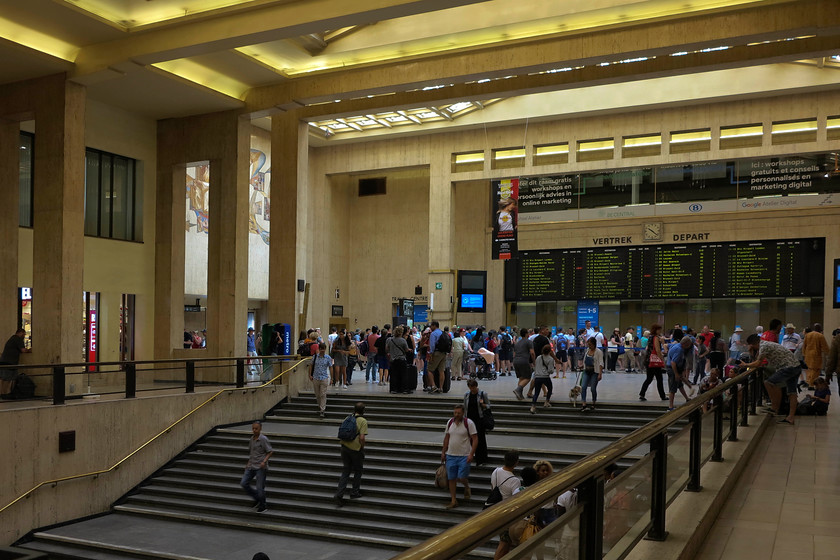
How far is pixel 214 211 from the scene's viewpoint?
19.2 meters

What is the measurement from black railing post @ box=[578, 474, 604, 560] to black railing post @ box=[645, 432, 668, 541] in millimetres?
1311

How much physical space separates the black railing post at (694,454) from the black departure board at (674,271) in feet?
68.7

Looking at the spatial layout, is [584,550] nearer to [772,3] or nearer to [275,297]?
[772,3]

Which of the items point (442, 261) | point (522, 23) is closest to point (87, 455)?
point (522, 23)

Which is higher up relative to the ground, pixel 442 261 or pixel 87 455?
pixel 442 261

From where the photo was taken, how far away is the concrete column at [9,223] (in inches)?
643

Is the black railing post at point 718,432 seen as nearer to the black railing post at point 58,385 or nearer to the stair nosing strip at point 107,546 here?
the stair nosing strip at point 107,546

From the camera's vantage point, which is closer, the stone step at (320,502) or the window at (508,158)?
the stone step at (320,502)

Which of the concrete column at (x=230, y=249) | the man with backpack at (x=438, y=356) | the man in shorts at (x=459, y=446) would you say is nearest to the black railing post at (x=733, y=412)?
the man in shorts at (x=459, y=446)

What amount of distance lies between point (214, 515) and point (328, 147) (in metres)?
20.8

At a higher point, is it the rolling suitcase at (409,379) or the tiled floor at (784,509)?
the tiled floor at (784,509)

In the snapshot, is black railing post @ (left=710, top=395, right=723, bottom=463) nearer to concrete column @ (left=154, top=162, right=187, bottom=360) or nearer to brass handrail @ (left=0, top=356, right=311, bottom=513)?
brass handrail @ (left=0, top=356, right=311, bottom=513)

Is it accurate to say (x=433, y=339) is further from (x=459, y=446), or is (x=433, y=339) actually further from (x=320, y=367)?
(x=459, y=446)

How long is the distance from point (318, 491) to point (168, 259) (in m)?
9.69
